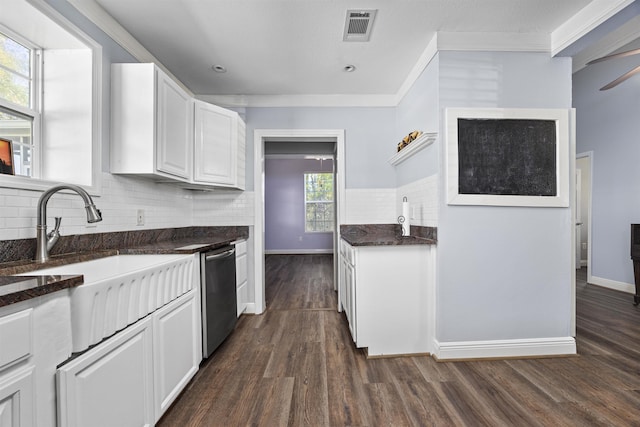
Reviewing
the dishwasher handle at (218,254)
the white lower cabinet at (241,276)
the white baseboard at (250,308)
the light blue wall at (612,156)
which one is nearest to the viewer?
the dishwasher handle at (218,254)

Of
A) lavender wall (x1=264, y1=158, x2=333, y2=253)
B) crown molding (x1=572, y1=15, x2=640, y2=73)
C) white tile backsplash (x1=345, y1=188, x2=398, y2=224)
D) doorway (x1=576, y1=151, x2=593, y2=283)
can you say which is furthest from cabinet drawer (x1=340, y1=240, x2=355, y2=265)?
lavender wall (x1=264, y1=158, x2=333, y2=253)

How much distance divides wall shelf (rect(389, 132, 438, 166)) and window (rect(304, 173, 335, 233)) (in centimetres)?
508

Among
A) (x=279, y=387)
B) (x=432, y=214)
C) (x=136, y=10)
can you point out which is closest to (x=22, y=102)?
(x=136, y=10)

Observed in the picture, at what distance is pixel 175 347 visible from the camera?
159 cm

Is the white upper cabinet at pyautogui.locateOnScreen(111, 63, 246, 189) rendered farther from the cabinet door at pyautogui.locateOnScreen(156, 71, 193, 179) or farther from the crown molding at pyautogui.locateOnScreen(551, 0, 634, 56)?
the crown molding at pyautogui.locateOnScreen(551, 0, 634, 56)

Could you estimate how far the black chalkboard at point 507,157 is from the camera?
2.12 meters

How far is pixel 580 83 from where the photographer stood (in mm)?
4184

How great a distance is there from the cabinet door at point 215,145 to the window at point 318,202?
5095 millimetres

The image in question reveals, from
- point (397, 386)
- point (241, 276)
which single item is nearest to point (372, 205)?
point (241, 276)

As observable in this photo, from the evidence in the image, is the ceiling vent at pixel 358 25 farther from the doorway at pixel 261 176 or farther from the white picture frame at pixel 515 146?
the doorway at pixel 261 176

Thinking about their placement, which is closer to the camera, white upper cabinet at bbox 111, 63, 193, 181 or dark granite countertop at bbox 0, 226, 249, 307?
dark granite countertop at bbox 0, 226, 249, 307

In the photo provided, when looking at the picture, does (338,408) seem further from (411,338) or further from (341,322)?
(341,322)

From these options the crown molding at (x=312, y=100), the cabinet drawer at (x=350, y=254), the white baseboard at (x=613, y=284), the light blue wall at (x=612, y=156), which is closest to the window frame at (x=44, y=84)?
the crown molding at (x=312, y=100)

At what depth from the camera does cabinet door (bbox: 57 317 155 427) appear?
3.01 ft
